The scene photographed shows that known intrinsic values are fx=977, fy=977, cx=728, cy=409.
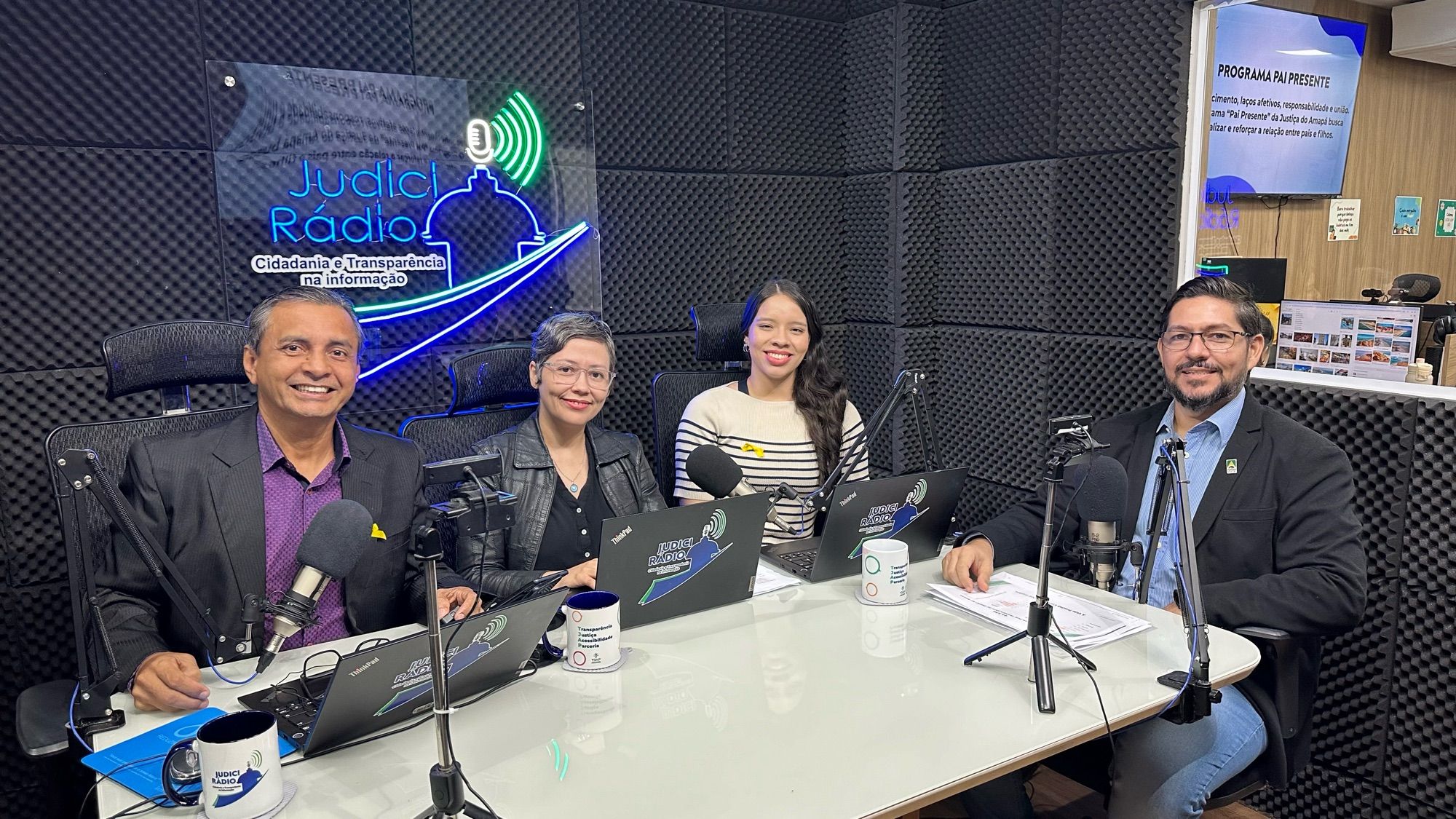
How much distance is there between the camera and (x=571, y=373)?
2.72 metres

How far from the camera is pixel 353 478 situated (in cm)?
231

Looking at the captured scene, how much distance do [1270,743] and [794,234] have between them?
2.79 m

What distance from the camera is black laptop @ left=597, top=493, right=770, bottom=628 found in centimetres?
197

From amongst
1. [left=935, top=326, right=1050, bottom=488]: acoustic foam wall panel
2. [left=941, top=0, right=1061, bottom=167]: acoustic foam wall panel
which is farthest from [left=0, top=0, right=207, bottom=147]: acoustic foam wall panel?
[left=935, top=326, right=1050, bottom=488]: acoustic foam wall panel

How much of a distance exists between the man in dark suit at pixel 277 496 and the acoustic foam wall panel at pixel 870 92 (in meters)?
2.55

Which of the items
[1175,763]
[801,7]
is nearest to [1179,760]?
[1175,763]

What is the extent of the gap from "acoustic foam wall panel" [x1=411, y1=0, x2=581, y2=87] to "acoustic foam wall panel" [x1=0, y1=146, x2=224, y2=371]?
0.87 metres

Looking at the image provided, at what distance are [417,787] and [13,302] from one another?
7.67 ft

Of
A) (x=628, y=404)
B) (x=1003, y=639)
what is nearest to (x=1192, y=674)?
(x=1003, y=639)

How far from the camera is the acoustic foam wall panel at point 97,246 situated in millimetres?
2879

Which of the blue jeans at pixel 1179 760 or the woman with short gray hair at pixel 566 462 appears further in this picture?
the woman with short gray hair at pixel 566 462

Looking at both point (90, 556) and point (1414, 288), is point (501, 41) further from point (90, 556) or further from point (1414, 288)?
point (1414, 288)

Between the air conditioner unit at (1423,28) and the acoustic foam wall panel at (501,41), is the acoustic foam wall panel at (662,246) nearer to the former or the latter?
the acoustic foam wall panel at (501,41)

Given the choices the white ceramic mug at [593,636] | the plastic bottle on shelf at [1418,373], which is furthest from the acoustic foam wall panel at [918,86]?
the white ceramic mug at [593,636]
